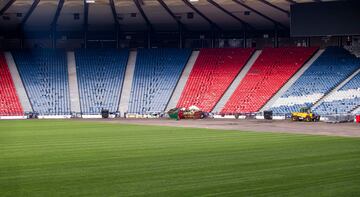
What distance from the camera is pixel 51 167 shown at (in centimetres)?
1970

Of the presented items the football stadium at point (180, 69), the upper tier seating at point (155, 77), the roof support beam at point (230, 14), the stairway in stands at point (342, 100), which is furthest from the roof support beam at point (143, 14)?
the stairway in stands at point (342, 100)

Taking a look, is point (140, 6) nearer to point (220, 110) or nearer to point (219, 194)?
point (220, 110)

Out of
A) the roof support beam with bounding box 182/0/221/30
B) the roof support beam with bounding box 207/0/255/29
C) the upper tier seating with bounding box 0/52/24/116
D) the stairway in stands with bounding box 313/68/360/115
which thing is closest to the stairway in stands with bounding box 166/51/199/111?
the roof support beam with bounding box 182/0/221/30

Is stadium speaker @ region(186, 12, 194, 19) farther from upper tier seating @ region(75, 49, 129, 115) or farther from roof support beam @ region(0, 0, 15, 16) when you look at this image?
roof support beam @ region(0, 0, 15, 16)

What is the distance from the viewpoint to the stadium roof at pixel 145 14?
6122 cm

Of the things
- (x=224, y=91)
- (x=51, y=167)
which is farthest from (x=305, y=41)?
(x=51, y=167)

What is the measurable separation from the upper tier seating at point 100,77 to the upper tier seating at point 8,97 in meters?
6.67

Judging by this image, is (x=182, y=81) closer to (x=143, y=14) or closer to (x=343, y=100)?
(x=143, y=14)

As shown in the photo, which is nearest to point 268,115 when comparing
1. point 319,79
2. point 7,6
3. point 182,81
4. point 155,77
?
point 319,79

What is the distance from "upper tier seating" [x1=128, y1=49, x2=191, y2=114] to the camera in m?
65.9

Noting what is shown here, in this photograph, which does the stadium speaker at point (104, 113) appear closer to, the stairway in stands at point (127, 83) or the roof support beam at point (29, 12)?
the stairway in stands at point (127, 83)

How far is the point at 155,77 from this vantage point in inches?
2761

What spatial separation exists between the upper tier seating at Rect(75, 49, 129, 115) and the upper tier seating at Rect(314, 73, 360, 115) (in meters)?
21.6

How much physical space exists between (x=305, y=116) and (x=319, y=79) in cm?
1160
